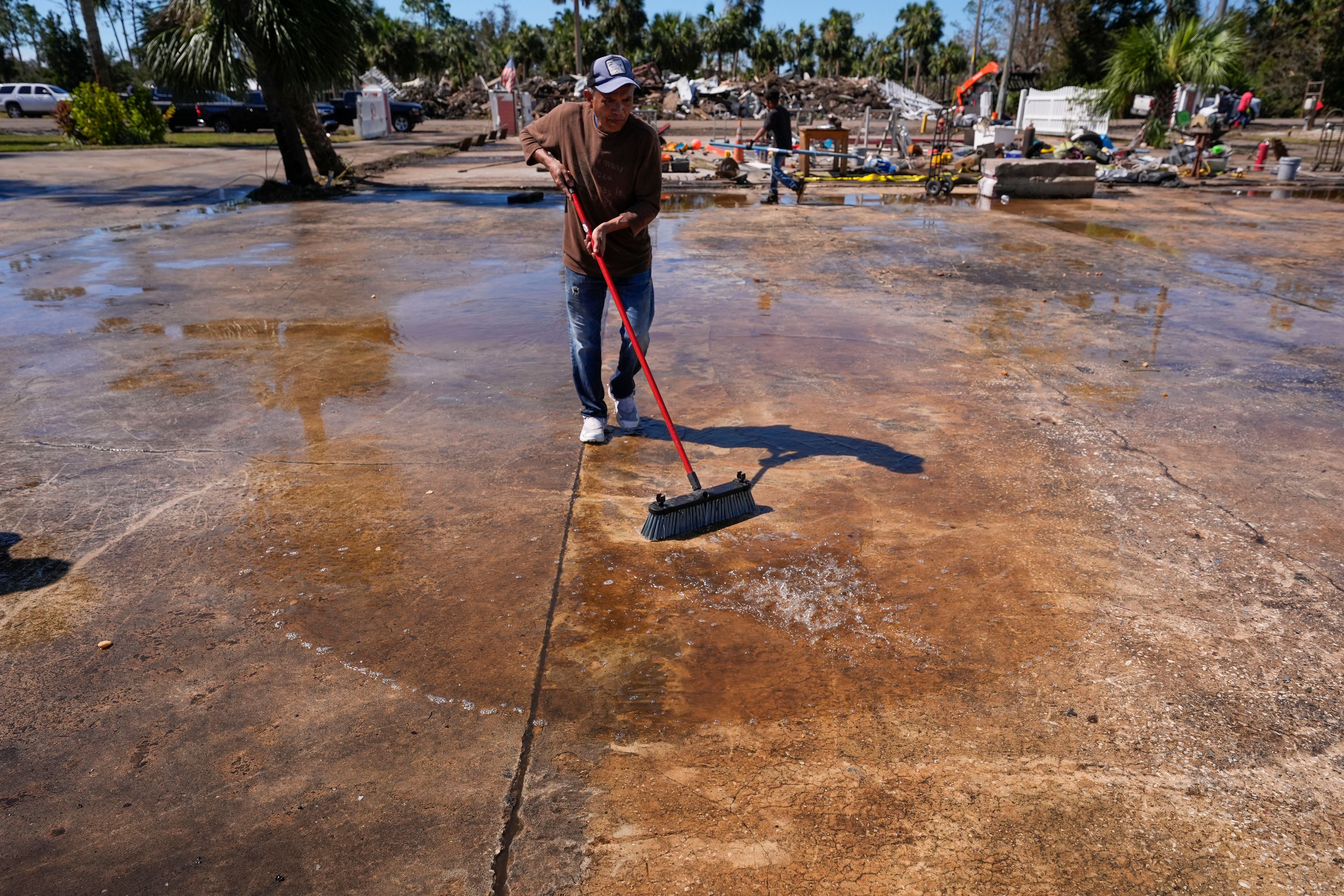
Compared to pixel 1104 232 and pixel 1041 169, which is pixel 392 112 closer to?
pixel 1041 169

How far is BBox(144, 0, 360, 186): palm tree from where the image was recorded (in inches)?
599

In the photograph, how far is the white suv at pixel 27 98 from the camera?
42844 mm

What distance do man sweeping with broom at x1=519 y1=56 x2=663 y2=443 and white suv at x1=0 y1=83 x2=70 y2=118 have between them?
50.1 metres

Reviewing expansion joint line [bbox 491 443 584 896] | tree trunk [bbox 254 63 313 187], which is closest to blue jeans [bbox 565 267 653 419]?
expansion joint line [bbox 491 443 584 896]

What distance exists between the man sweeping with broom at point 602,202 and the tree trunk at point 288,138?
45.8 feet

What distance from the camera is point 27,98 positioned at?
42.9 meters

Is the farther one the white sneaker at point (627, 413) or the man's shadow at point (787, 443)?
the white sneaker at point (627, 413)

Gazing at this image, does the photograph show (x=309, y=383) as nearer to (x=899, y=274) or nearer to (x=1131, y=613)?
(x=1131, y=613)

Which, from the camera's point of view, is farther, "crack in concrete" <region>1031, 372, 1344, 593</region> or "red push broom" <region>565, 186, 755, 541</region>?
"red push broom" <region>565, 186, 755, 541</region>

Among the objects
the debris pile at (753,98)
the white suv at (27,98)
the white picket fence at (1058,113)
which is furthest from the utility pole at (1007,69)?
the white suv at (27,98)

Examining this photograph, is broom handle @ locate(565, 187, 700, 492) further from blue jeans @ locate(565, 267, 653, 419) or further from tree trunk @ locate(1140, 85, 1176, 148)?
tree trunk @ locate(1140, 85, 1176, 148)

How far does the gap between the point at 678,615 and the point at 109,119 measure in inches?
1219

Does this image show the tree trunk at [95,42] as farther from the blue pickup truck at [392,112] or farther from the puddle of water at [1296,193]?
the puddle of water at [1296,193]

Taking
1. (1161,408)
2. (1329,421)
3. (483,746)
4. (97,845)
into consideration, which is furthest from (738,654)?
(1329,421)
